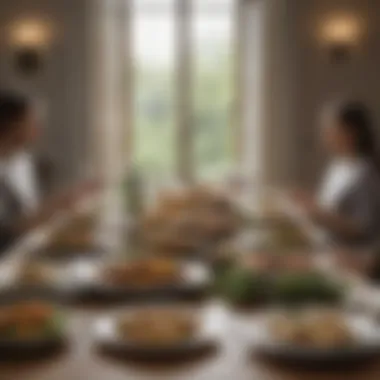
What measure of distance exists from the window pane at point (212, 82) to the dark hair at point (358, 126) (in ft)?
9.65

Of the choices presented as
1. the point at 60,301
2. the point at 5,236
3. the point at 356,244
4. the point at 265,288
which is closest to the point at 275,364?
the point at 265,288

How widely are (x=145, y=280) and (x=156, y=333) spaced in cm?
39

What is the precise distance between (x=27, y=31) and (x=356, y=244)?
2955 millimetres

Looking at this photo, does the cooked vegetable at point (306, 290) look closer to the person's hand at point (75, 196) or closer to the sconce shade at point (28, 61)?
the person's hand at point (75, 196)

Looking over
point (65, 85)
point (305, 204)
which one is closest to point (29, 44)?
point (65, 85)

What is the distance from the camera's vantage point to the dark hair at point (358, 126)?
3656mm

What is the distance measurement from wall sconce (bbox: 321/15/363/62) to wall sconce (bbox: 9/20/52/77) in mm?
1404

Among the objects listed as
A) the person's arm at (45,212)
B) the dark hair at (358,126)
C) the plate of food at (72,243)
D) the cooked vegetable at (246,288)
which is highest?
the dark hair at (358,126)

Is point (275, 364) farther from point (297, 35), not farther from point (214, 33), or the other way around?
point (214, 33)

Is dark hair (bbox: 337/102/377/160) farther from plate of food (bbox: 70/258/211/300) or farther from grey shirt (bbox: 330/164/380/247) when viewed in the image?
plate of food (bbox: 70/258/211/300)

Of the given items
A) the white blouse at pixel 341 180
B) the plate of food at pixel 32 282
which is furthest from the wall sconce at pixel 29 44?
the plate of food at pixel 32 282

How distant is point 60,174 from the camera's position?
5.88 metres

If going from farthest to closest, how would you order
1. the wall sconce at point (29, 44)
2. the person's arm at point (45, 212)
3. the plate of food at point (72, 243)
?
the wall sconce at point (29, 44) → the person's arm at point (45, 212) → the plate of food at point (72, 243)

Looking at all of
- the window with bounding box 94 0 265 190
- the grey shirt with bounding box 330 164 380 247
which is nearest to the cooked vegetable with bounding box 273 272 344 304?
the grey shirt with bounding box 330 164 380 247
